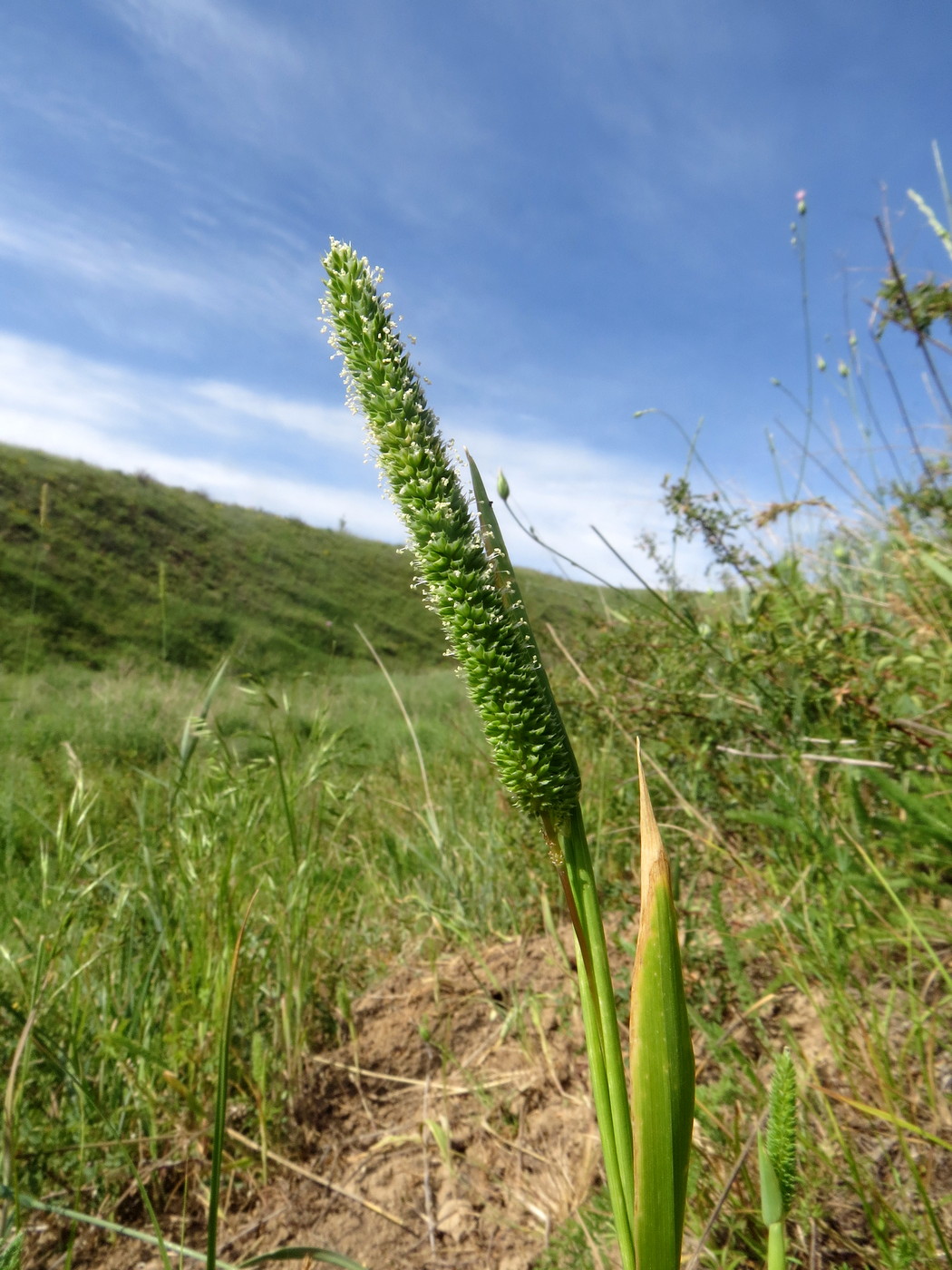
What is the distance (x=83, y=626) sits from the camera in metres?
24.3

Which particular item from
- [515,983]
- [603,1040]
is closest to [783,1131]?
[603,1040]

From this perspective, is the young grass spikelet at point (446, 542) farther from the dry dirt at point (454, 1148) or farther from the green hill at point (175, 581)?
the green hill at point (175, 581)

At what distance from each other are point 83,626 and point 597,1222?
26.3 meters

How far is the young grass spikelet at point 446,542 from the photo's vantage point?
2.56 feet

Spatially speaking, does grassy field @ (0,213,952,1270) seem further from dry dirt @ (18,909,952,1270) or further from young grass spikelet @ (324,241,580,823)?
young grass spikelet @ (324,241,580,823)

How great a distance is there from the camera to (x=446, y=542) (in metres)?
0.79

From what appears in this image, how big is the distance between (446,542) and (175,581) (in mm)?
30532

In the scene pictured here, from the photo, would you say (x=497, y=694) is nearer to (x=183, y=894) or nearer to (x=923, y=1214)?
(x=923, y=1214)

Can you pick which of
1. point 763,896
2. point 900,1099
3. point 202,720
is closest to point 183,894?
point 202,720

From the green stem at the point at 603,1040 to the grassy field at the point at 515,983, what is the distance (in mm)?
305

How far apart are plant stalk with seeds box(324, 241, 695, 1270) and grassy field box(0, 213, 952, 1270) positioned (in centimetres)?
38

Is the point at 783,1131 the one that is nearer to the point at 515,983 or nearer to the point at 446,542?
the point at 446,542

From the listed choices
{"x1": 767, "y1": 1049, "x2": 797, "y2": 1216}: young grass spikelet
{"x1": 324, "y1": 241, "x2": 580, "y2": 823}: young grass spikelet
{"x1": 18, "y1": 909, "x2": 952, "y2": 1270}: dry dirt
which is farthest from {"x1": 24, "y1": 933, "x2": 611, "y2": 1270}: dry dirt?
{"x1": 324, "y1": 241, "x2": 580, "y2": 823}: young grass spikelet

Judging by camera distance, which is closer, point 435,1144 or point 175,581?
point 435,1144
